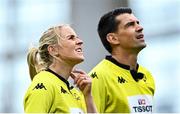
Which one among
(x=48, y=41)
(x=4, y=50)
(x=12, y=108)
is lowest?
(x=12, y=108)

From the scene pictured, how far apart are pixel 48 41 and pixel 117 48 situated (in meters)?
0.56

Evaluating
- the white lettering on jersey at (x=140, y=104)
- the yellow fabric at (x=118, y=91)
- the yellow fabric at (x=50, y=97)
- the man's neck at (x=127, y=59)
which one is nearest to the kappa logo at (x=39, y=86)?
the yellow fabric at (x=50, y=97)

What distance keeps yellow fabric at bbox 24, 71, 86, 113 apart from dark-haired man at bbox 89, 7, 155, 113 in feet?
0.62

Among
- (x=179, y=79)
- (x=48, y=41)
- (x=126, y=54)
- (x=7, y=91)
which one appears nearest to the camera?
(x=48, y=41)

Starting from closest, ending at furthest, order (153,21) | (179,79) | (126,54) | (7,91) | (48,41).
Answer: (48,41), (126,54), (179,79), (153,21), (7,91)

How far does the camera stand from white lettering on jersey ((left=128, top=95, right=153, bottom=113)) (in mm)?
4657

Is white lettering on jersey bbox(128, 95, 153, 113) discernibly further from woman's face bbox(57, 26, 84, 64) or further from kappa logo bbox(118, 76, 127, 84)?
woman's face bbox(57, 26, 84, 64)

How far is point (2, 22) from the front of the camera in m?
9.85

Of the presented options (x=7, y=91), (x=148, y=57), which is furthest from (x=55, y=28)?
(x=7, y=91)

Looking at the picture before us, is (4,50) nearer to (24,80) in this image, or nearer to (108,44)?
(24,80)

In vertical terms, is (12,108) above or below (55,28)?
below

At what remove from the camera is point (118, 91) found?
4688mm

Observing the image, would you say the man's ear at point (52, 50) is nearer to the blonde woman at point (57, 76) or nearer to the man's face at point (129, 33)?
the blonde woman at point (57, 76)

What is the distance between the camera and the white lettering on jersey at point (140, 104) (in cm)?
466
